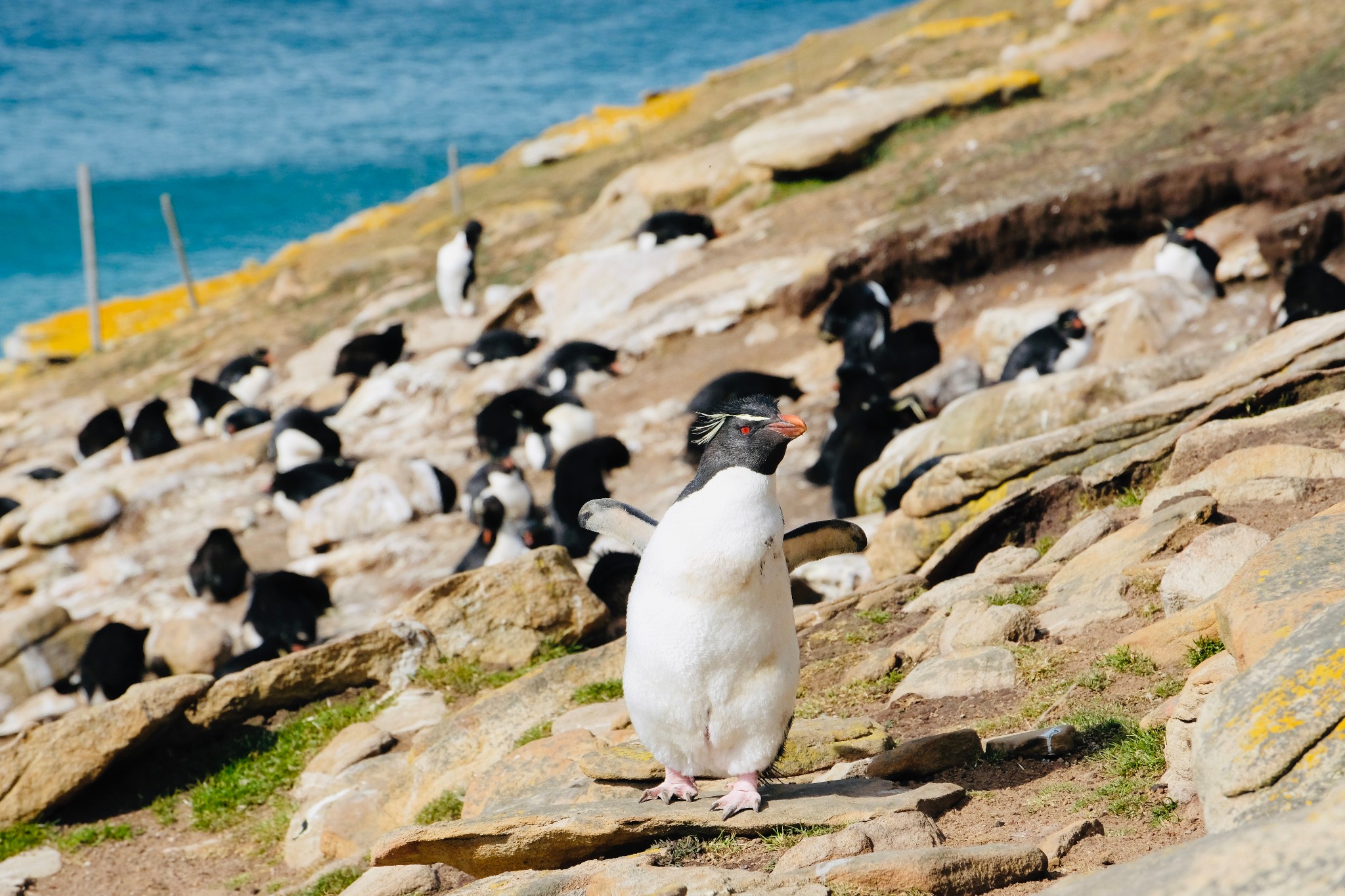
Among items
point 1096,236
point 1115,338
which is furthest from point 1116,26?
point 1115,338

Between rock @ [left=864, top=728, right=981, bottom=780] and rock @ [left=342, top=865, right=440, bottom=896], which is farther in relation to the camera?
rock @ [left=342, top=865, right=440, bottom=896]

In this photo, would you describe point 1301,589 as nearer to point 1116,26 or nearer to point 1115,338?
point 1115,338

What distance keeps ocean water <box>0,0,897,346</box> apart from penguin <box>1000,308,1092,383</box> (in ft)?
184

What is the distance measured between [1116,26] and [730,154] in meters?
6.95

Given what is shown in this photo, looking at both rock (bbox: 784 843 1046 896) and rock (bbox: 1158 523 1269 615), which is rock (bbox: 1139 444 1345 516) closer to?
rock (bbox: 1158 523 1269 615)

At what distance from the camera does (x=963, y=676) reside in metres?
5.88

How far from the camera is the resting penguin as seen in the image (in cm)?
469

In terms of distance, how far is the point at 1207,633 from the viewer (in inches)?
204

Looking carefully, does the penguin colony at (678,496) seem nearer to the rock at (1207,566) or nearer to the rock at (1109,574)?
the rock at (1109,574)

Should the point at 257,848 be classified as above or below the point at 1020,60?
below

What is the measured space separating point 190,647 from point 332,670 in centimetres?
348

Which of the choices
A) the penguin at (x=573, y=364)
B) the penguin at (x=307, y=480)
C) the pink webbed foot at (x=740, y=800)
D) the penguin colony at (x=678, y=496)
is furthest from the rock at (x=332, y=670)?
the penguin at (x=573, y=364)

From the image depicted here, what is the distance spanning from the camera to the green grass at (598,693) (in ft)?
24.0

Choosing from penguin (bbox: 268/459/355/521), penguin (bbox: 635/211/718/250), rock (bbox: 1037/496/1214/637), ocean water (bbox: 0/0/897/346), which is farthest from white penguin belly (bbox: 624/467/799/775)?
ocean water (bbox: 0/0/897/346)
